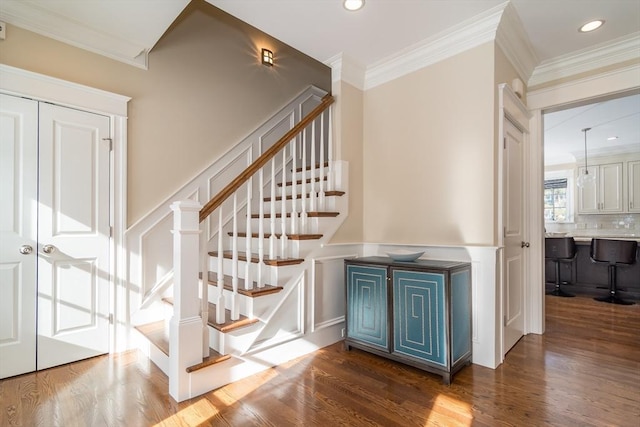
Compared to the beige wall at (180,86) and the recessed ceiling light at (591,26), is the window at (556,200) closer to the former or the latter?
the recessed ceiling light at (591,26)

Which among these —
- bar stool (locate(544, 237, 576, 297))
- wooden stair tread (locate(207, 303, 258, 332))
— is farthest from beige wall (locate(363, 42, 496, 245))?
bar stool (locate(544, 237, 576, 297))

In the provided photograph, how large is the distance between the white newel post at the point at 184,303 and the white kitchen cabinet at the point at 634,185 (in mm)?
7647

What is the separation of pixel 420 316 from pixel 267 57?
3328mm

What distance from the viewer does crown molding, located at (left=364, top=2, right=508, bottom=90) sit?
2490 mm

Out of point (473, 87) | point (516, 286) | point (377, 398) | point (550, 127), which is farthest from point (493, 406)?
point (550, 127)

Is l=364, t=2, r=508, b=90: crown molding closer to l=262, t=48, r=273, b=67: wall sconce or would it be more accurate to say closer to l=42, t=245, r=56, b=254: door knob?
l=262, t=48, r=273, b=67: wall sconce

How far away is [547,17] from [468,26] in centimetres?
57

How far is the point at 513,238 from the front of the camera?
3.00 meters

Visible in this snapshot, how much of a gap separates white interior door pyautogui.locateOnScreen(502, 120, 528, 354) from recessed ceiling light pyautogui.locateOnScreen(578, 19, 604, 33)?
85 centimetres

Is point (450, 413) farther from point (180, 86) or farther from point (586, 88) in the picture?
point (180, 86)

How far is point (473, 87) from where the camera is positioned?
2.64 m

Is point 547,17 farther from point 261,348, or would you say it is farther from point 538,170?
point 261,348

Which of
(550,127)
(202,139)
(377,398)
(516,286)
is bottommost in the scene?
(377,398)

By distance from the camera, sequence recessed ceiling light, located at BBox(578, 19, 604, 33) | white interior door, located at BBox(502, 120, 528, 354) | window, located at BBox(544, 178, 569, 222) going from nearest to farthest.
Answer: recessed ceiling light, located at BBox(578, 19, 604, 33) < white interior door, located at BBox(502, 120, 528, 354) < window, located at BBox(544, 178, 569, 222)
